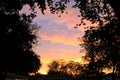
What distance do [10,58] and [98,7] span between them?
59.4 m

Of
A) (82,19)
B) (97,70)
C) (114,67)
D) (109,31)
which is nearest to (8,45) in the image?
(114,67)

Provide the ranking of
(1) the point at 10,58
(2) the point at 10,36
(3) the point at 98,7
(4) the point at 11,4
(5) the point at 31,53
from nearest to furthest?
(4) the point at 11,4
(3) the point at 98,7
(2) the point at 10,36
(1) the point at 10,58
(5) the point at 31,53

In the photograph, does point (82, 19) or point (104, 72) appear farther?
point (104, 72)

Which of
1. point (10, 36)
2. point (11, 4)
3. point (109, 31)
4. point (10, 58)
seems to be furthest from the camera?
point (10, 58)

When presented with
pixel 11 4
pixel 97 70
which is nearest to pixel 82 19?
pixel 11 4

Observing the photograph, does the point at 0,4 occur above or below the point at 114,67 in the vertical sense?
below

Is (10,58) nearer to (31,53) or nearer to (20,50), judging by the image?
(20,50)

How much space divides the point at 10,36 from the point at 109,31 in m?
45.5

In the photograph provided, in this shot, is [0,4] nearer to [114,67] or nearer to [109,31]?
[109,31]

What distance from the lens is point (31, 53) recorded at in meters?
86.9

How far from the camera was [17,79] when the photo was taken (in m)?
81.0

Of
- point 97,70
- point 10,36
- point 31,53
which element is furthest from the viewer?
point 97,70

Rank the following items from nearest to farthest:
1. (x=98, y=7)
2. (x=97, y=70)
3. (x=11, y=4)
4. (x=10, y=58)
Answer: (x=11, y=4), (x=98, y=7), (x=10, y=58), (x=97, y=70)

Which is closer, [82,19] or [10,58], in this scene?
[82,19]
